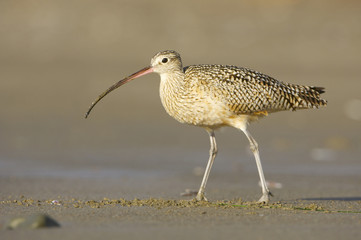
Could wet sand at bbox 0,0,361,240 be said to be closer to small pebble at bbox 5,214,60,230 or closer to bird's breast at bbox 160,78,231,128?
small pebble at bbox 5,214,60,230

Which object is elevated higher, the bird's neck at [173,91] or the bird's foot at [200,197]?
the bird's neck at [173,91]

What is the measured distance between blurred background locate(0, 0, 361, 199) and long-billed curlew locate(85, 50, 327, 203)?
1.94 meters

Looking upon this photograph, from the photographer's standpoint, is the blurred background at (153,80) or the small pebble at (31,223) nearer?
the small pebble at (31,223)

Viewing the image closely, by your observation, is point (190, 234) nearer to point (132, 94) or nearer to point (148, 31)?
point (132, 94)

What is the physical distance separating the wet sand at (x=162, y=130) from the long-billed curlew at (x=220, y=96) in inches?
39.2

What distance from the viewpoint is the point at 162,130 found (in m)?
16.2

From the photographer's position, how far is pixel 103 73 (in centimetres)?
2370

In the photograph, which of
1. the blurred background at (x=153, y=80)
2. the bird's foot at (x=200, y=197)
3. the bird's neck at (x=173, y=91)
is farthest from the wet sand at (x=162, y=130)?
the bird's neck at (x=173, y=91)

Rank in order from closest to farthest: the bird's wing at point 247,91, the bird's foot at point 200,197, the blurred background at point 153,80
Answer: the bird's foot at point 200,197 < the bird's wing at point 247,91 < the blurred background at point 153,80

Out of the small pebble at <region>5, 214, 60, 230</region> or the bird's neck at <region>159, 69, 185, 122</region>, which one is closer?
the small pebble at <region>5, 214, 60, 230</region>

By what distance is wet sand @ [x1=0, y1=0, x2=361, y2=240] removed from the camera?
291 inches

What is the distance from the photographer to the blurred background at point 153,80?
1285 cm

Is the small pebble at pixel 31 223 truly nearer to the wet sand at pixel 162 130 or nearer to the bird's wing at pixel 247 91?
the wet sand at pixel 162 130

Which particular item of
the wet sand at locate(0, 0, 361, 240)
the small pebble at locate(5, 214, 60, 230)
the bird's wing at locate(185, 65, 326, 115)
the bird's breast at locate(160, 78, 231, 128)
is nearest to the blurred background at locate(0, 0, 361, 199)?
the wet sand at locate(0, 0, 361, 240)
